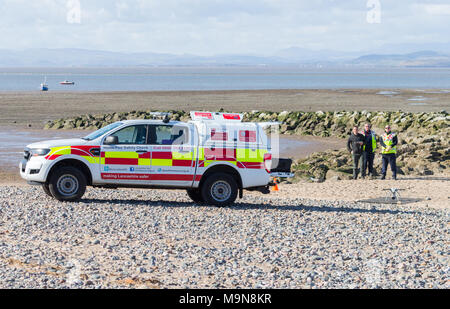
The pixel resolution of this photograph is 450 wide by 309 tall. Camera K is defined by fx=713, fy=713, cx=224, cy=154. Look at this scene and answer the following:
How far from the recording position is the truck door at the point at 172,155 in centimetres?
1470

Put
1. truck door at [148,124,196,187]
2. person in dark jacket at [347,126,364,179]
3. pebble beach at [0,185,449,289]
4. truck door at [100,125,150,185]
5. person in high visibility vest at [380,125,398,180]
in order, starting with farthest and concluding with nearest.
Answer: person in dark jacket at [347,126,364,179] < person in high visibility vest at [380,125,398,180] < truck door at [148,124,196,187] < truck door at [100,125,150,185] < pebble beach at [0,185,449,289]

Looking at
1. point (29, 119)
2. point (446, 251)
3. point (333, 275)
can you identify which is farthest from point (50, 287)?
point (29, 119)

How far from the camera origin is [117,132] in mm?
14734

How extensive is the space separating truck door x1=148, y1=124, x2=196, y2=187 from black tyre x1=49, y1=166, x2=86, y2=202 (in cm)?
146

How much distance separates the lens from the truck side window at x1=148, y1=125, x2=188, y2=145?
581 inches

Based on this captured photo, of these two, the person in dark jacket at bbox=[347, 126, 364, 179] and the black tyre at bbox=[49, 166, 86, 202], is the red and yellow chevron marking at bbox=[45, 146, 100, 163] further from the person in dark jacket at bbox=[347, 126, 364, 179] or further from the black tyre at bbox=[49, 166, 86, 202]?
the person in dark jacket at bbox=[347, 126, 364, 179]

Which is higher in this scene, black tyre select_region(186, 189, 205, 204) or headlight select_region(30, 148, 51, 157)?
headlight select_region(30, 148, 51, 157)

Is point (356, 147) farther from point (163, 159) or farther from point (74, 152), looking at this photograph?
point (74, 152)

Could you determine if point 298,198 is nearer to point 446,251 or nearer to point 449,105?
point 446,251

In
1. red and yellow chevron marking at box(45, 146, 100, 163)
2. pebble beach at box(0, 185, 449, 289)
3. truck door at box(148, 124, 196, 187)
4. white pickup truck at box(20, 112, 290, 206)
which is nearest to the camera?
pebble beach at box(0, 185, 449, 289)

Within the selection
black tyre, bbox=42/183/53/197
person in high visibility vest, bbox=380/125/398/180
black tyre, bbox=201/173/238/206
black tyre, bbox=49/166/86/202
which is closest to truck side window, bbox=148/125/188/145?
black tyre, bbox=201/173/238/206

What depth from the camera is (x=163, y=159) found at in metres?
14.7

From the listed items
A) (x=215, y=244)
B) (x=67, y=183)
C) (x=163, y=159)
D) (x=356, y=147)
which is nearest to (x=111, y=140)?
(x=163, y=159)

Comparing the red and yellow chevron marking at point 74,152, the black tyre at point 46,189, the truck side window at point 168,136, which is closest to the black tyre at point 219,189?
the truck side window at point 168,136
